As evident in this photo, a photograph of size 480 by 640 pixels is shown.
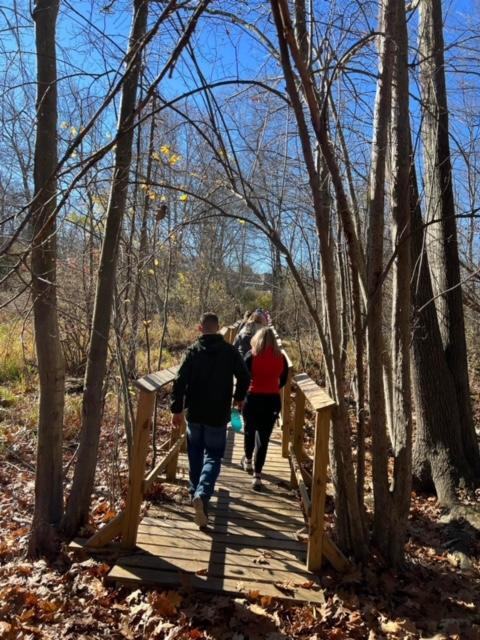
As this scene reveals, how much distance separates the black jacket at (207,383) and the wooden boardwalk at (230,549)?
91 cm

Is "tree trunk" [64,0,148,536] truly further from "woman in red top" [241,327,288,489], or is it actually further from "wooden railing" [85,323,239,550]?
"woman in red top" [241,327,288,489]

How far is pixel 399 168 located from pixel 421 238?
2369mm

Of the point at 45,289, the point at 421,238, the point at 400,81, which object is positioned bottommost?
the point at 45,289

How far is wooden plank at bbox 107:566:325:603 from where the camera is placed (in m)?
3.53

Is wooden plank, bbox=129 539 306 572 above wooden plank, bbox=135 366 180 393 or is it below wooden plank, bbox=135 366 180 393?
below

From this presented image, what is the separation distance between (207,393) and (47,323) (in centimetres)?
152

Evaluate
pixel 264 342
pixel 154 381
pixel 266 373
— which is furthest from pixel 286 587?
pixel 264 342

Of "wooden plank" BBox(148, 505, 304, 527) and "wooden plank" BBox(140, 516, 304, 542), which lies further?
"wooden plank" BBox(148, 505, 304, 527)

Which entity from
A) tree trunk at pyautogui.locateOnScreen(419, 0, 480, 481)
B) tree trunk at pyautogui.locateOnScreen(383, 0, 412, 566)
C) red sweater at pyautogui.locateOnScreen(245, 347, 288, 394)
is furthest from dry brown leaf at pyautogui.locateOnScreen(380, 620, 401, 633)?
tree trunk at pyautogui.locateOnScreen(419, 0, 480, 481)

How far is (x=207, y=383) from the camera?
4574 mm

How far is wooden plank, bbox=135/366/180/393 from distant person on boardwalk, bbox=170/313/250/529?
0.46ft

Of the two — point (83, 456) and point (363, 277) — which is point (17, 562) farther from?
point (363, 277)

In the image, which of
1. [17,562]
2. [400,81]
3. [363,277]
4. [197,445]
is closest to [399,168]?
[400,81]

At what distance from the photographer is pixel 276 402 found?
5625 mm
